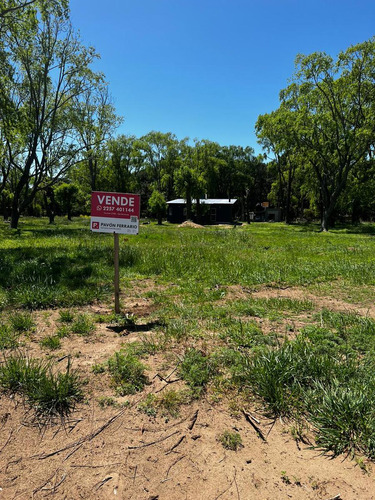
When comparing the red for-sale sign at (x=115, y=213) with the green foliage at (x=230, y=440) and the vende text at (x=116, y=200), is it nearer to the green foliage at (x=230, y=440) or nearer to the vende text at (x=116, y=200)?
the vende text at (x=116, y=200)

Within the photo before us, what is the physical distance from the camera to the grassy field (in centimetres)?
254

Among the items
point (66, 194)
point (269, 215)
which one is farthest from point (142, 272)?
point (269, 215)

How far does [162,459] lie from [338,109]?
107 feet

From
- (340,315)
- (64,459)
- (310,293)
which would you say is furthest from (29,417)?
(310,293)

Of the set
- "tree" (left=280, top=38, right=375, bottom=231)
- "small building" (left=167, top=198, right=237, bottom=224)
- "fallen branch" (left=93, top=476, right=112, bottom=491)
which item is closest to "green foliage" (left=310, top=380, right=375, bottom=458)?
"fallen branch" (left=93, top=476, right=112, bottom=491)

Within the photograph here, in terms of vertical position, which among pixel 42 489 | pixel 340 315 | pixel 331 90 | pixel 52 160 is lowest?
pixel 42 489

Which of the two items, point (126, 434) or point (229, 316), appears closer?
point (126, 434)

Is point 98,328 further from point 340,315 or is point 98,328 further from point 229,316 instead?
point 340,315

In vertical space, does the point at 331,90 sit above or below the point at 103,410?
above

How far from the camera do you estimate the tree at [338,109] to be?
24.8 metres

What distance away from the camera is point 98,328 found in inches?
168

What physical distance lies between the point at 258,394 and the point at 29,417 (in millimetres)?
2048

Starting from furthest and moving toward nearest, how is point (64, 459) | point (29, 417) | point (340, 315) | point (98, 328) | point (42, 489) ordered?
point (340, 315) < point (98, 328) < point (29, 417) < point (64, 459) < point (42, 489)

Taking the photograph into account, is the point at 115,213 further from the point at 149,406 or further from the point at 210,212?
the point at 210,212
